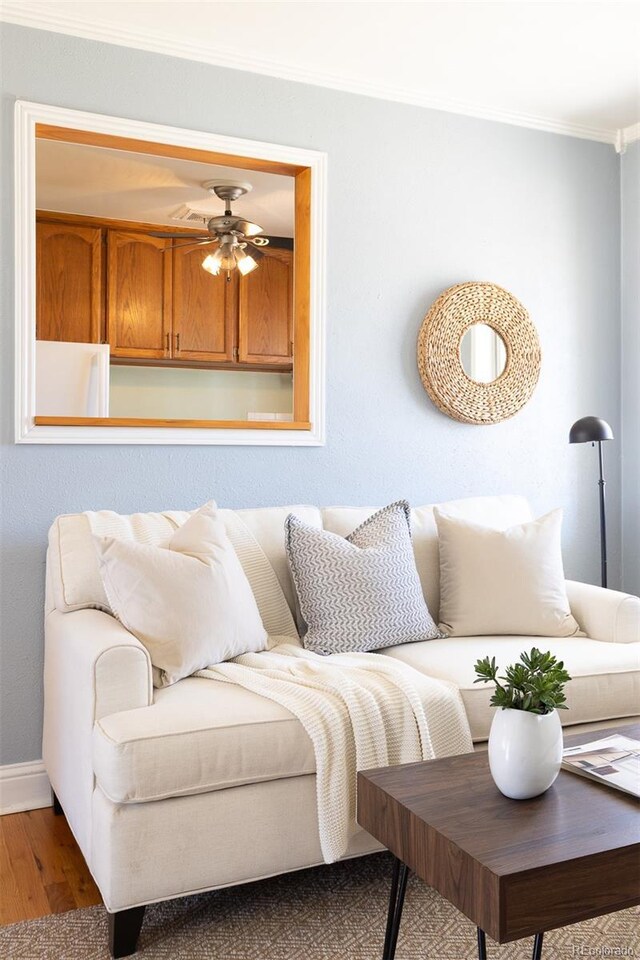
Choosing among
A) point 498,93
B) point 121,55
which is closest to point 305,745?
point 121,55

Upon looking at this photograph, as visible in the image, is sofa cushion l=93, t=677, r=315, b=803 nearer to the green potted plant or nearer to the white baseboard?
the green potted plant

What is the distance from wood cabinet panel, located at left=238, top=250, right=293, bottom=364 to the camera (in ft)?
18.9

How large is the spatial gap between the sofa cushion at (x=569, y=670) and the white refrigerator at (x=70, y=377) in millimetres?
2161

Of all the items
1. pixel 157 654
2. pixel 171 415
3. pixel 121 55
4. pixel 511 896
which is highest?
pixel 121 55

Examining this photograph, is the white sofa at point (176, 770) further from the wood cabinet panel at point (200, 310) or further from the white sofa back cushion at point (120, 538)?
the wood cabinet panel at point (200, 310)

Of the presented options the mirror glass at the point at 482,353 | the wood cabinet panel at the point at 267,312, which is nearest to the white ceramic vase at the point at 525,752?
the mirror glass at the point at 482,353

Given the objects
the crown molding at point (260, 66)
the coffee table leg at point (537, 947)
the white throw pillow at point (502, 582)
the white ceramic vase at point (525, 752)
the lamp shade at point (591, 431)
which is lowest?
the coffee table leg at point (537, 947)

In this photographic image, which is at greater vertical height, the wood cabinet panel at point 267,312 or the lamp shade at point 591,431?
the wood cabinet panel at point 267,312

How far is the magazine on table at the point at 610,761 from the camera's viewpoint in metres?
1.68

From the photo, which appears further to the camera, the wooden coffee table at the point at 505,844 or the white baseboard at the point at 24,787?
the white baseboard at the point at 24,787

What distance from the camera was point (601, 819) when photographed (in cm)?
154

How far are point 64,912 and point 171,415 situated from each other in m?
3.95

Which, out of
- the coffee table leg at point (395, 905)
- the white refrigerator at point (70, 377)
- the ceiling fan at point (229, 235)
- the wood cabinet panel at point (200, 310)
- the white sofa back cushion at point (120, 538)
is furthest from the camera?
Answer: the wood cabinet panel at point (200, 310)

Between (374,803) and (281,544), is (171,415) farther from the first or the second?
(374,803)
